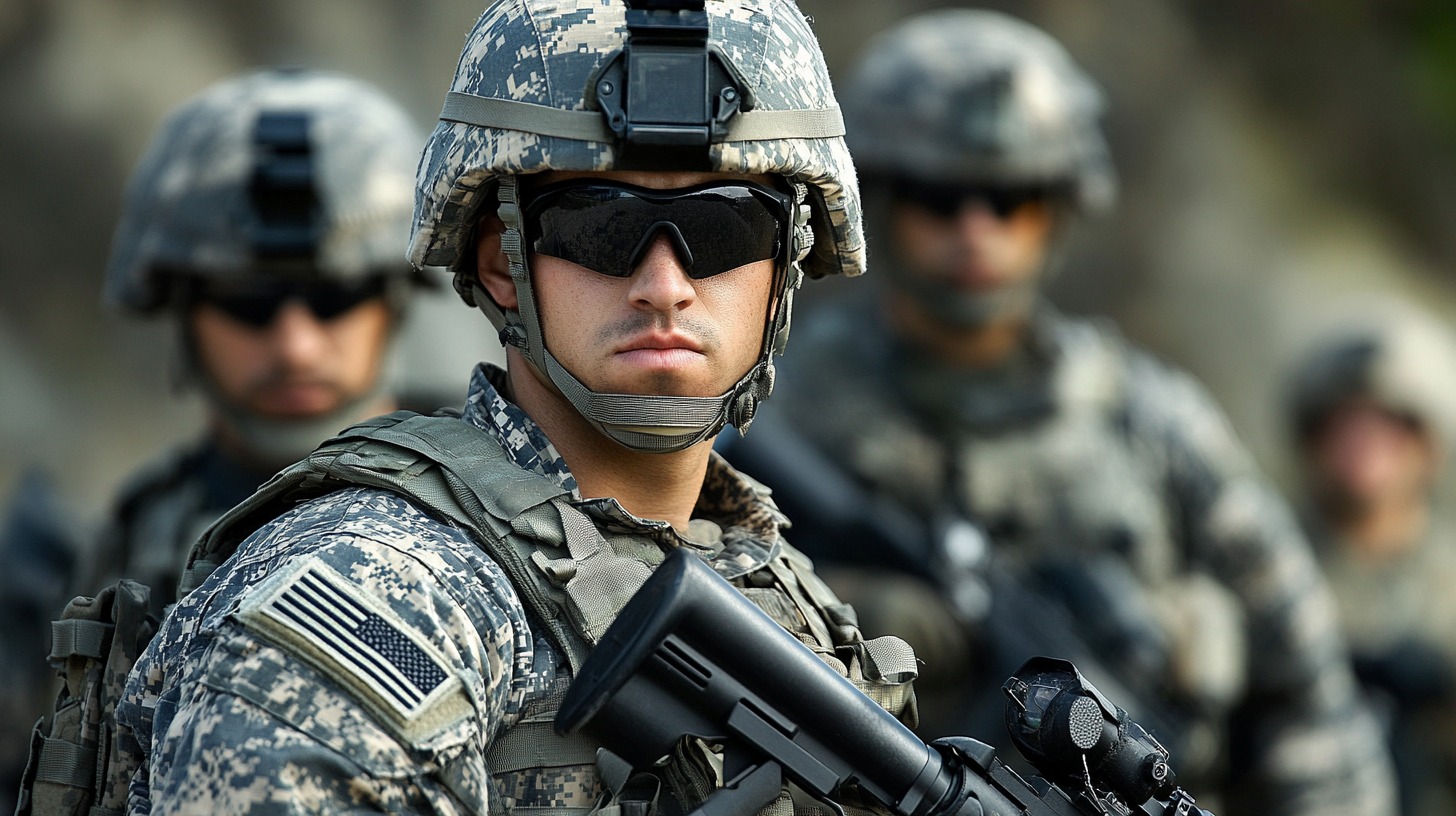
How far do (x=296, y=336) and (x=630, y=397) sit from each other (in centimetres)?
346

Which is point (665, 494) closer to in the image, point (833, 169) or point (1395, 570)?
point (833, 169)

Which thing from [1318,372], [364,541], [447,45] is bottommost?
[1318,372]

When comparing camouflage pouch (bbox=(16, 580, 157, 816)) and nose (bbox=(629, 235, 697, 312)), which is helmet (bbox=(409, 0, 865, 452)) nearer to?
nose (bbox=(629, 235, 697, 312))

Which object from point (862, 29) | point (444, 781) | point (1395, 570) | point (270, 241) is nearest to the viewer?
point (444, 781)

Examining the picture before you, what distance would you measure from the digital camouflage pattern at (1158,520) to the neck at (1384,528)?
8.38 feet

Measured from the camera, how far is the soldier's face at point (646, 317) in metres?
2.67

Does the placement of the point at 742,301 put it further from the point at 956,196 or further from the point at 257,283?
the point at 956,196

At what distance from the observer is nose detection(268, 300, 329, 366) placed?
234 inches

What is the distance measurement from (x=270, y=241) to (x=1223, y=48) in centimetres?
835

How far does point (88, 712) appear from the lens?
2.85m

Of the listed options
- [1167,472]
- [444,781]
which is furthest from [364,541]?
[1167,472]

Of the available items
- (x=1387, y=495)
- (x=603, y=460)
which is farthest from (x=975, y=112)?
(x=603, y=460)

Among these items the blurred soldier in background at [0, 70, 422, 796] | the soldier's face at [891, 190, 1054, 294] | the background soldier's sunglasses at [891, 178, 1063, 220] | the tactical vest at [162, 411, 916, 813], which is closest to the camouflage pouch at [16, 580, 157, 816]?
the tactical vest at [162, 411, 916, 813]

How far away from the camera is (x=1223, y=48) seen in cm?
1280
